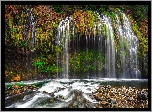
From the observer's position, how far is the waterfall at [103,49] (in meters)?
5.96

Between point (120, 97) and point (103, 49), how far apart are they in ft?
3.96

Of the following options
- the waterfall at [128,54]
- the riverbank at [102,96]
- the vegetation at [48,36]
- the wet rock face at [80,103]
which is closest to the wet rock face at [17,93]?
the riverbank at [102,96]

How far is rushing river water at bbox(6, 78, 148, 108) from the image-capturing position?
5453 mm

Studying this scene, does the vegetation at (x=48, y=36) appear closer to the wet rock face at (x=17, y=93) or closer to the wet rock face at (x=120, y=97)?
the wet rock face at (x=17, y=93)

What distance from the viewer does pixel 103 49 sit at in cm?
602

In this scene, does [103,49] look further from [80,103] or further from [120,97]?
[80,103]

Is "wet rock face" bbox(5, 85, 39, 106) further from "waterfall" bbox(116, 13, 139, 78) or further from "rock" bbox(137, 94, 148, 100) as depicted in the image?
"rock" bbox(137, 94, 148, 100)

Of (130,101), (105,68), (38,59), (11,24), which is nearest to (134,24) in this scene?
(105,68)

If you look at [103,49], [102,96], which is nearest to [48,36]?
[103,49]

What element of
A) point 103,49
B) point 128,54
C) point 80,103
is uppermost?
point 103,49

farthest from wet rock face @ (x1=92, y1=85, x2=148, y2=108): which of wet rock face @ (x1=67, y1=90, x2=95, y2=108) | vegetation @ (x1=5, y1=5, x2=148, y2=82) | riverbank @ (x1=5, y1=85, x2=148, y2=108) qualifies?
vegetation @ (x1=5, y1=5, x2=148, y2=82)

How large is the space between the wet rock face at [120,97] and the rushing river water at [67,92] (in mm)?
95

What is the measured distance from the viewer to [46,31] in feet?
19.7

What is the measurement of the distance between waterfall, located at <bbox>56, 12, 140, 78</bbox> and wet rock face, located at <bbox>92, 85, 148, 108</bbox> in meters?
0.36
